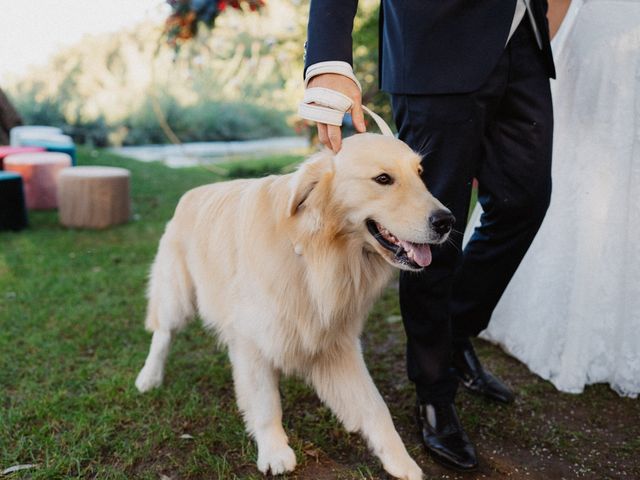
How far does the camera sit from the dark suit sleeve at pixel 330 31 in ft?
5.63

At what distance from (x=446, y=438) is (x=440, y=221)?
→ 0.86m

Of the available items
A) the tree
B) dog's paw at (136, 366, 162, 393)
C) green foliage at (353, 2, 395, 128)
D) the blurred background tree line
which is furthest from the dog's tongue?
the blurred background tree line

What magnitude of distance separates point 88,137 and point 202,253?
11162mm

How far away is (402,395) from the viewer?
8.54 feet

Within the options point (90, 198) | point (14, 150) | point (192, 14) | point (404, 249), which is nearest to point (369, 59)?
point (192, 14)

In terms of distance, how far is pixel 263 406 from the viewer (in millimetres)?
2117

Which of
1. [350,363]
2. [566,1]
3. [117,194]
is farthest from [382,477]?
[117,194]

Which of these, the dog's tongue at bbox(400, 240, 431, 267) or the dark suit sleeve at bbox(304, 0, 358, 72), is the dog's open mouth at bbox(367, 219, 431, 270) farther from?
the dark suit sleeve at bbox(304, 0, 358, 72)

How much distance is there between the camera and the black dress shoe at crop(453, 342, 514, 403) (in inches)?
97.7

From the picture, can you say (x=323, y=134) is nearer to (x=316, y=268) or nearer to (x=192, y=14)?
(x=316, y=268)

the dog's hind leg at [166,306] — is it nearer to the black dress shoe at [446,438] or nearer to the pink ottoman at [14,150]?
the black dress shoe at [446,438]

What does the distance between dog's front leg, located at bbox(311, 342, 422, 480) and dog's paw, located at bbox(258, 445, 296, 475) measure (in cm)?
22

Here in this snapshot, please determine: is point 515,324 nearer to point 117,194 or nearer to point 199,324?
point 199,324

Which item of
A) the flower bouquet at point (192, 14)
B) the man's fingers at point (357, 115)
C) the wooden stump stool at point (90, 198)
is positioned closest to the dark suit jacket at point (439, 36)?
the man's fingers at point (357, 115)
